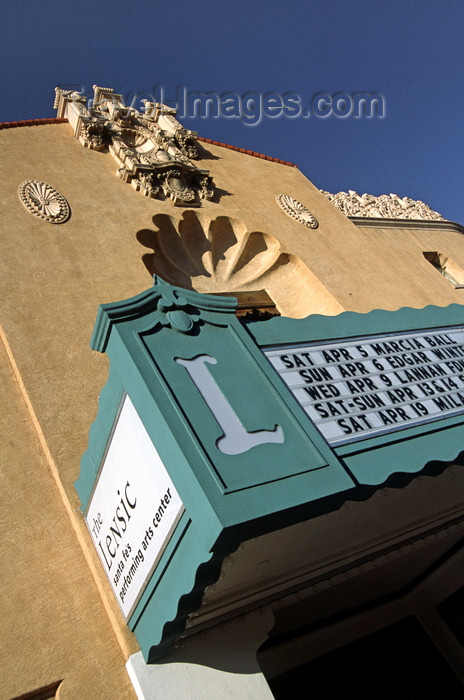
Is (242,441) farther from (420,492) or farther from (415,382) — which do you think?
(420,492)

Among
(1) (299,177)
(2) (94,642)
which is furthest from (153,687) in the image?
(1) (299,177)

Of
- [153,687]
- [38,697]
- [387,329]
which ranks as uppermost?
[387,329]

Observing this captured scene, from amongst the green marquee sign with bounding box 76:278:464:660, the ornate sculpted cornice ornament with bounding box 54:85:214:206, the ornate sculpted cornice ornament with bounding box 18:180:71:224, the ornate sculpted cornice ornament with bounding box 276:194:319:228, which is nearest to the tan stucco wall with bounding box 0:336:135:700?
the green marquee sign with bounding box 76:278:464:660

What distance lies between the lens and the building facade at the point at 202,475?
11.3 ft

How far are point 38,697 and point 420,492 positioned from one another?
329 centimetres

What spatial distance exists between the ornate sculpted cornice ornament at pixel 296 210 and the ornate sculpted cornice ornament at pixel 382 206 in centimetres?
230

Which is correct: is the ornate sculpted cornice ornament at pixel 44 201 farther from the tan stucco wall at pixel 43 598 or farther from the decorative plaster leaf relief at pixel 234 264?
the tan stucco wall at pixel 43 598

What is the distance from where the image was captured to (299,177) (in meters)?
11.9

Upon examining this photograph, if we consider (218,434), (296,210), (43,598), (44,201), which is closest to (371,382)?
(218,434)

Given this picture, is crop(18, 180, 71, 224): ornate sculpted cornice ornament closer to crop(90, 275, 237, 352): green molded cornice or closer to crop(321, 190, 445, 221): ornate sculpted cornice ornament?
crop(90, 275, 237, 352): green molded cornice

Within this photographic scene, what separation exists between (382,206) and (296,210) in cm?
425

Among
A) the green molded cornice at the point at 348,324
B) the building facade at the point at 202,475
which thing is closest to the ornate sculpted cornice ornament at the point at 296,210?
the building facade at the point at 202,475

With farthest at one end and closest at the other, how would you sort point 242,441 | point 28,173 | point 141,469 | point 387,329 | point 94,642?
point 28,173 < point 387,329 < point 94,642 < point 141,469 < point 242,441

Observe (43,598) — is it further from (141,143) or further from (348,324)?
(141,143)
